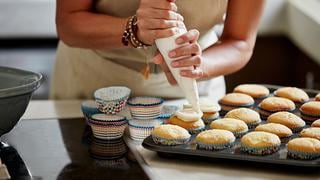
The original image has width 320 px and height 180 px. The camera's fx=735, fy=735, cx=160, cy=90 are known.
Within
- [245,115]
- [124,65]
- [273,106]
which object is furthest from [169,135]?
[124,65]

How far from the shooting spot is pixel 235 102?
1.78 meters

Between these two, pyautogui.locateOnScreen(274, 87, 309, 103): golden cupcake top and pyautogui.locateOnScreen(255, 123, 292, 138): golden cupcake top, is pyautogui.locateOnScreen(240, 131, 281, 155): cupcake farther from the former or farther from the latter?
pyautogui.locateOnScreen(274, 87, 309, 103): golden cupcake top

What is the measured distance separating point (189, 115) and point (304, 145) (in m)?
0.28

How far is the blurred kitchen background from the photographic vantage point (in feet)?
10.8

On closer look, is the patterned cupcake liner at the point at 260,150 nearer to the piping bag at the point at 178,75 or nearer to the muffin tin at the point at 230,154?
the muffin tin at the point at 230,154

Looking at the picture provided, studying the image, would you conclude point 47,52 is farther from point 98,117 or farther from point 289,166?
point 289,166

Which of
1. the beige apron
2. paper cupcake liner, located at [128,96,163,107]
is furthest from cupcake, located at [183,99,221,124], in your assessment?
the beige apron

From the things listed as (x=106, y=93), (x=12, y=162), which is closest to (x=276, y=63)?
(x=106, y=93)

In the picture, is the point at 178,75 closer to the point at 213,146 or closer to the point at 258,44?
the point at 213,146

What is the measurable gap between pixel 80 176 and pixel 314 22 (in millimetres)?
1761

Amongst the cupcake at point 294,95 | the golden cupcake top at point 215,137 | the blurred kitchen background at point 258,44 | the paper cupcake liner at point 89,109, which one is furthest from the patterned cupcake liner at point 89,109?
the blurred kitchen background at point 258,44

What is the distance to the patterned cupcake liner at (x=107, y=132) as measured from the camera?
5.49 feet

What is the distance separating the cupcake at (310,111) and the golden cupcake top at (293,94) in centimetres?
8

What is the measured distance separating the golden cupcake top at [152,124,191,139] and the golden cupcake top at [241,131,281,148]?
0.13m
